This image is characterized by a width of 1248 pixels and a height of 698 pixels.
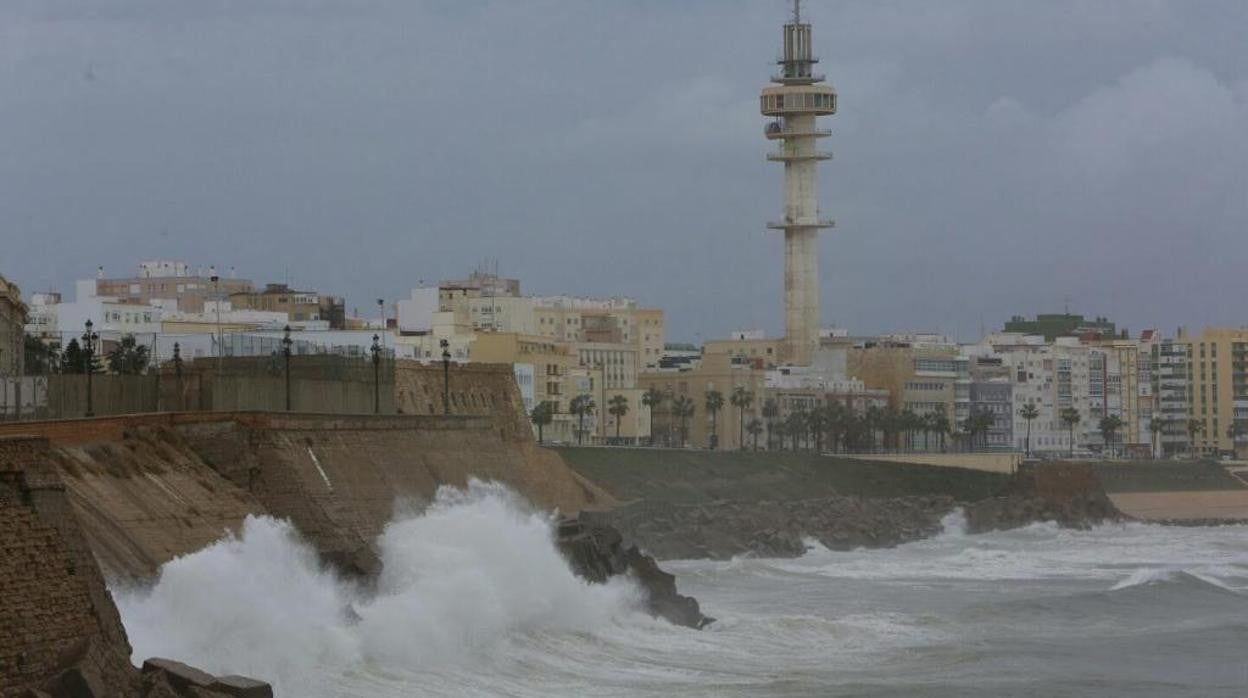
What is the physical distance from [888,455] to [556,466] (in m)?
34.7

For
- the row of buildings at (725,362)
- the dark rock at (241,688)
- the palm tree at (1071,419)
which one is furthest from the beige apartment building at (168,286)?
the dark rock at (241,688)

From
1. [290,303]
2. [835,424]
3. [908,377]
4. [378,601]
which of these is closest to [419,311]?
[290,303]

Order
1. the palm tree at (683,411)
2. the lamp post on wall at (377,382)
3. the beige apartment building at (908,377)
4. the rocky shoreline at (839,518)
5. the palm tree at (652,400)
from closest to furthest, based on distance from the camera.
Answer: the lamp post on wall at (377,382) < the rocky shoreline at (839,518) < the palm tree at (652,400) < the palm tree at (683,411) < the beige apartment building at (908,377)

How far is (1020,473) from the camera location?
285ft

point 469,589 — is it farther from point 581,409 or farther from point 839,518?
point 581,409

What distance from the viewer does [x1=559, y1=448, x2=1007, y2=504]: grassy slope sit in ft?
218

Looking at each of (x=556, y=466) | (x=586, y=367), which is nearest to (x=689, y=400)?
(x=586, y=367)

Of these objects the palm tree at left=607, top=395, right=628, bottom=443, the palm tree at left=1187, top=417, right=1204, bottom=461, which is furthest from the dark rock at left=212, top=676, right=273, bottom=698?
the palm tree at left=1187, top=417, right=1204, bottom=461

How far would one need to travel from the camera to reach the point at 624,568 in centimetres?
3831

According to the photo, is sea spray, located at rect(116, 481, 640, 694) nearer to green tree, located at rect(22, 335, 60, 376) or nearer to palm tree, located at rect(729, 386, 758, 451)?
green tree, located at rect(22, 335, 60, 376)

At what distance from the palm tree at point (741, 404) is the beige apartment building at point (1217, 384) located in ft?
115

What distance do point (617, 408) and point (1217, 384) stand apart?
50.2 meters

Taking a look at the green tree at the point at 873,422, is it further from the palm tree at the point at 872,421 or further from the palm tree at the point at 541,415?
the palm tree at the point at 541,415

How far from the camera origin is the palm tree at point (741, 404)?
103 metres
